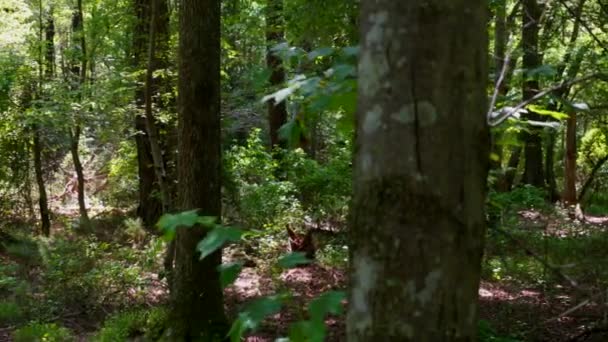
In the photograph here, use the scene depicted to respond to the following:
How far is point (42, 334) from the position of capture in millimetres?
6633

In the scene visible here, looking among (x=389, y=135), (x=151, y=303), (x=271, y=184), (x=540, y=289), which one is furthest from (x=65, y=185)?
(x=389, y=135)

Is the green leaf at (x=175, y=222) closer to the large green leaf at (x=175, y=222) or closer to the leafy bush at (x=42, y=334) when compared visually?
the large green leaf at (x=175, y=222)

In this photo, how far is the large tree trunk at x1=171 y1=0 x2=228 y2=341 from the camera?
5.82 meters

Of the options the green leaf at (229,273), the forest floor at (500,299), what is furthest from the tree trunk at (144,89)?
the green leaf at (229,273)

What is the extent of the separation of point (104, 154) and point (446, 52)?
20232 millimetres

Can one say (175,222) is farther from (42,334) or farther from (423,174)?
(42,334)

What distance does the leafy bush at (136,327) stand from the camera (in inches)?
251

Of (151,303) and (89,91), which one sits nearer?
(151,303)

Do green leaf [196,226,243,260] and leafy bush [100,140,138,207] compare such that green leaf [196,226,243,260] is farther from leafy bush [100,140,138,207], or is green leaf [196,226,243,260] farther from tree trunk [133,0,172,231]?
leafy bush [100,140,138,207]

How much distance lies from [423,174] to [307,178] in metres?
10.5

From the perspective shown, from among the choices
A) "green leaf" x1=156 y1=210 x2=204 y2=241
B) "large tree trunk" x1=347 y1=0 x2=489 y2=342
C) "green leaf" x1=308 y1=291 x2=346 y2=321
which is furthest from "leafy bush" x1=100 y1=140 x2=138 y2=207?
"large tree trunk" x1=347 y1=0 x2=489 y2=342

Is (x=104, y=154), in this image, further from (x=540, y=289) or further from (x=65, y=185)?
(x=540, y=289)

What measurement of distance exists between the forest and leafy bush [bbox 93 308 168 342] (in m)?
0.03

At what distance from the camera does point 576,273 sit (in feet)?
25.8
